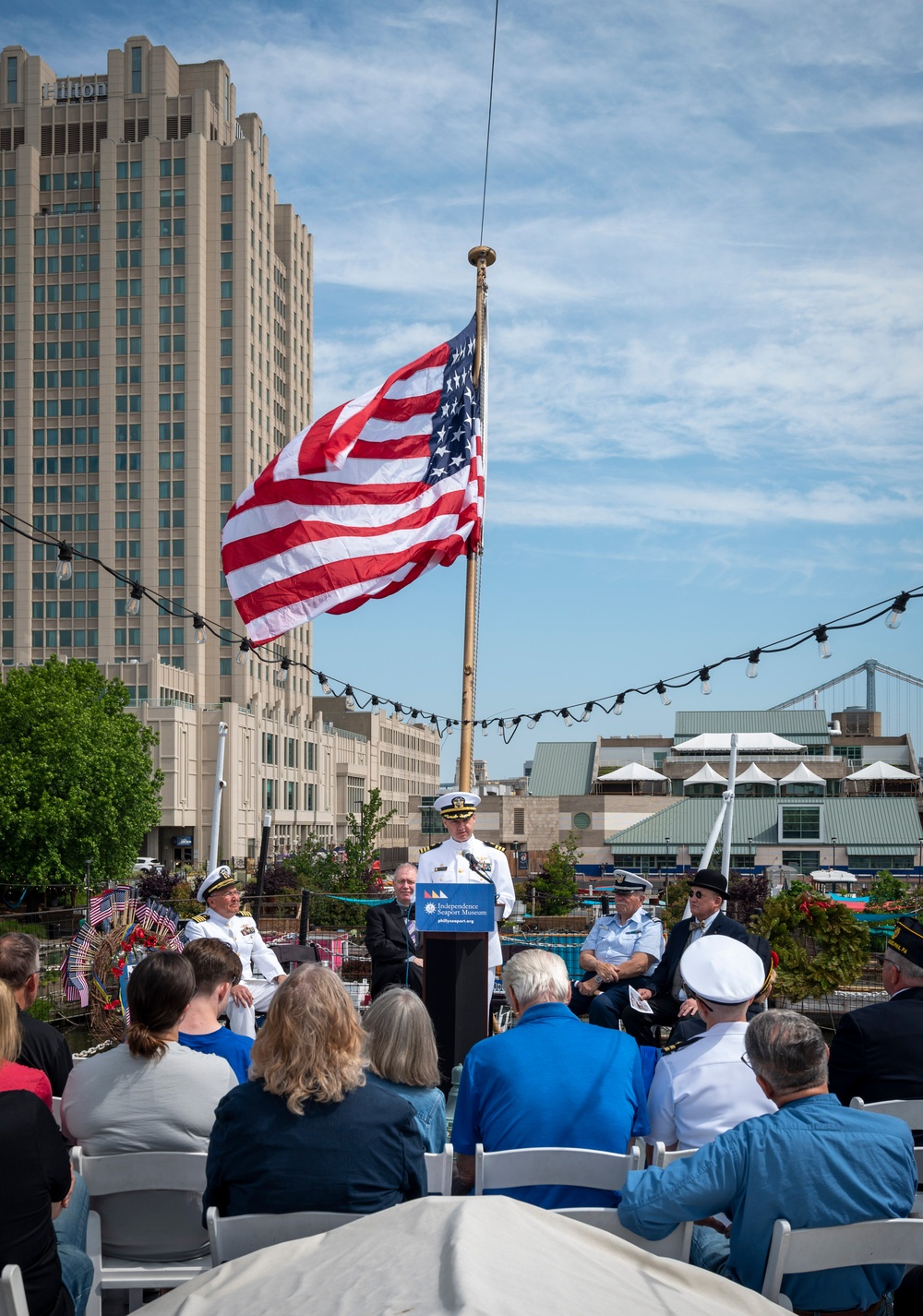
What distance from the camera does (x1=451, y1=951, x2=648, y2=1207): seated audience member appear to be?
3902 mm

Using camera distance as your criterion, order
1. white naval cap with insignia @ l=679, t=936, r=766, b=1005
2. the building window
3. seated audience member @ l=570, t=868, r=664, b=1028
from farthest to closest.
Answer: the building window → seated audience member @ l=570, t=868, r=664, b=1028 → white naval cap with insignia @ l=679, t=936, r=766, b=1005

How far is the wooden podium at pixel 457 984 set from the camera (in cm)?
724

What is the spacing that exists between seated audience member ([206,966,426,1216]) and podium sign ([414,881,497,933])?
12.3 feet

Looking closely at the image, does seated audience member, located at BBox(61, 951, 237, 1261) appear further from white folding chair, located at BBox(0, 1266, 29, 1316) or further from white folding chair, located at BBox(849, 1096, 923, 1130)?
white folding chair, located at BBox(849, 1096, 923, 1130)

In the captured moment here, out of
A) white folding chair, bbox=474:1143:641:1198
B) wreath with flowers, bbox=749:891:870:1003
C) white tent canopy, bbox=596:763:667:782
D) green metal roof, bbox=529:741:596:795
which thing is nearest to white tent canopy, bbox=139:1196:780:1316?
white folding chair, bbox=474:1143:641:1198

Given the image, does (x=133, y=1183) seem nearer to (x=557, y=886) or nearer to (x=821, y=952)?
(x=821, y=952)

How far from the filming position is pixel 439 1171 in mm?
3785

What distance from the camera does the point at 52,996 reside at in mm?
14719

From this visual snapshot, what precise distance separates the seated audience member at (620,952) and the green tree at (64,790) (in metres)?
34.2

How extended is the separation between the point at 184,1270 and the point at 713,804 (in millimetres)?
56972

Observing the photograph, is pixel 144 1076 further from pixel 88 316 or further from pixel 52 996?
pixel 88 316

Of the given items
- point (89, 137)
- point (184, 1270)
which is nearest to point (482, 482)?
point (184, 1270)

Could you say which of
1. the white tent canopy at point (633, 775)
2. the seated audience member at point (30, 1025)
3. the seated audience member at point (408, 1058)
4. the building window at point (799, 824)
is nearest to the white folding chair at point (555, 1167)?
the seated audience member at point (408, 1058)

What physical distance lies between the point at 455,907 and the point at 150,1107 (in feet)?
11.5
